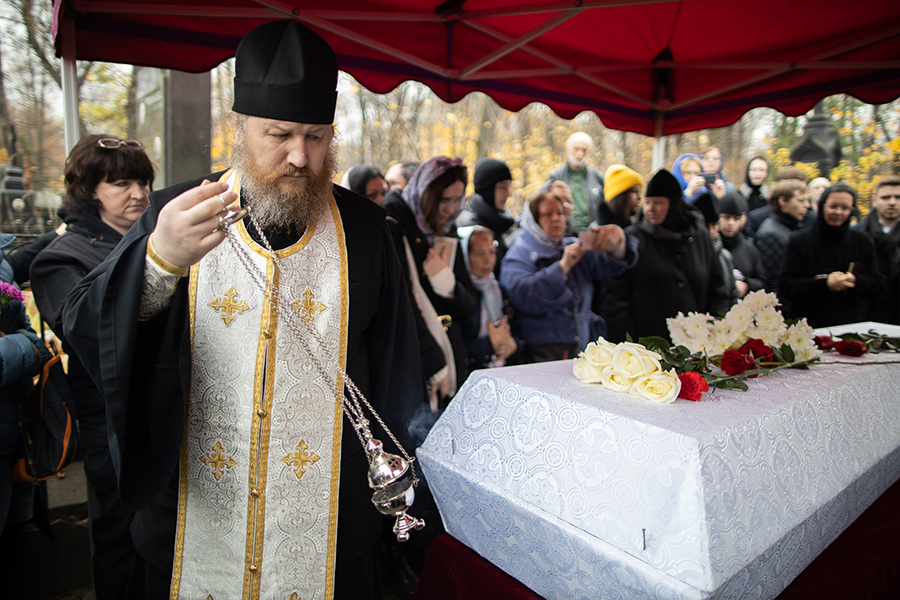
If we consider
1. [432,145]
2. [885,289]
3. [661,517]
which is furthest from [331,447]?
[432,145]

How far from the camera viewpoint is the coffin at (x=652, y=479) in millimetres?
1104

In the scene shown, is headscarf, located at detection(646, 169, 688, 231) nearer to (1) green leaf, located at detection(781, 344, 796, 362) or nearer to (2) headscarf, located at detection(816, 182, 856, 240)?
(2) headscarf, located at detection(816, 182, 856, 240)

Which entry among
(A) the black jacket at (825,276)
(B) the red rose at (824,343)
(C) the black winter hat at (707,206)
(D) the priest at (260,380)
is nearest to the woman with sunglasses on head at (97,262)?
(D) the priest at (260,380)

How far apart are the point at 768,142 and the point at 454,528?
43.3ft

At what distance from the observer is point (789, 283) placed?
4.28 meters

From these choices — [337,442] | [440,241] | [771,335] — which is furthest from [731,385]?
[440,241]

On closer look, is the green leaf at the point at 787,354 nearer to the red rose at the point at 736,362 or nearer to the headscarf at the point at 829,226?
the red rose at the point at 736,362

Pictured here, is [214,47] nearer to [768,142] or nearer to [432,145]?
[432,145]

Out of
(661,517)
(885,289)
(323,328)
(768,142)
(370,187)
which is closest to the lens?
(661,517)

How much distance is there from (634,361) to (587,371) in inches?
5.9

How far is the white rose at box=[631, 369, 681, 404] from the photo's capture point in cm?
140

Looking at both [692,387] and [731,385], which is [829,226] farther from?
[692,387]

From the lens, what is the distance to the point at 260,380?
1.49 metres

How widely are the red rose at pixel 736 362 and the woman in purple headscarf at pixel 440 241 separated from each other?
144 centimetres
